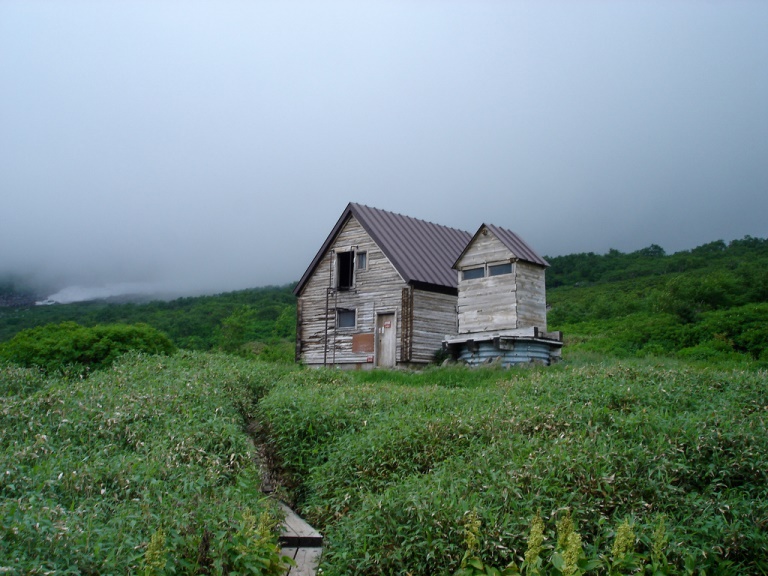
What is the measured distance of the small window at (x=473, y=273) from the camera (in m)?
23.3

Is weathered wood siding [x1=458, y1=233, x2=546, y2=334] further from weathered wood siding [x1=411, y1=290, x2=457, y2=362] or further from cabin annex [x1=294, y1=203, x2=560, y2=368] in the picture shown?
weathered wood siding [x1=411, y1=290, x2=457, y2=362]

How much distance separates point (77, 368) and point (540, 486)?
43.5 ft

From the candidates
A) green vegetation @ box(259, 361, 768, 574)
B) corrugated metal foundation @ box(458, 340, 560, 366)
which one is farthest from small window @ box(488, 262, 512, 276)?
green vegetation @ box(259, 361, 768, 574)

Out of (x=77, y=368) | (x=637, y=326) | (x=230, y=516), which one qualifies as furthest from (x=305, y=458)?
(x=637, y=326)

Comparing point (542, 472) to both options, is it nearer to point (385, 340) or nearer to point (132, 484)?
point (132, 484)

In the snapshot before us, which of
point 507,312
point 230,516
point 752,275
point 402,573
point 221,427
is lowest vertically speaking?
point 402,573

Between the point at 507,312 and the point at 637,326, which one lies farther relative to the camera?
the point at 637,326

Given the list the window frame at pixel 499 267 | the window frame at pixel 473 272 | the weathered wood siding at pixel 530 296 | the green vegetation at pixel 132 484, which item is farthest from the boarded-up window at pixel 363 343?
the green vegetation at pixel 132 484

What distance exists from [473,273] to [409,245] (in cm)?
407

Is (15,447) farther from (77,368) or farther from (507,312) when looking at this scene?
(507,312)

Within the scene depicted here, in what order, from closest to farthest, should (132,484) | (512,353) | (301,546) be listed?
(132,484) < (301,546) < (512,353)

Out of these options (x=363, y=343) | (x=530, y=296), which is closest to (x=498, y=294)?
(x=530, y=296)

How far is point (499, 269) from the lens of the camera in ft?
75.4

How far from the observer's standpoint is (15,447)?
9.66 m
